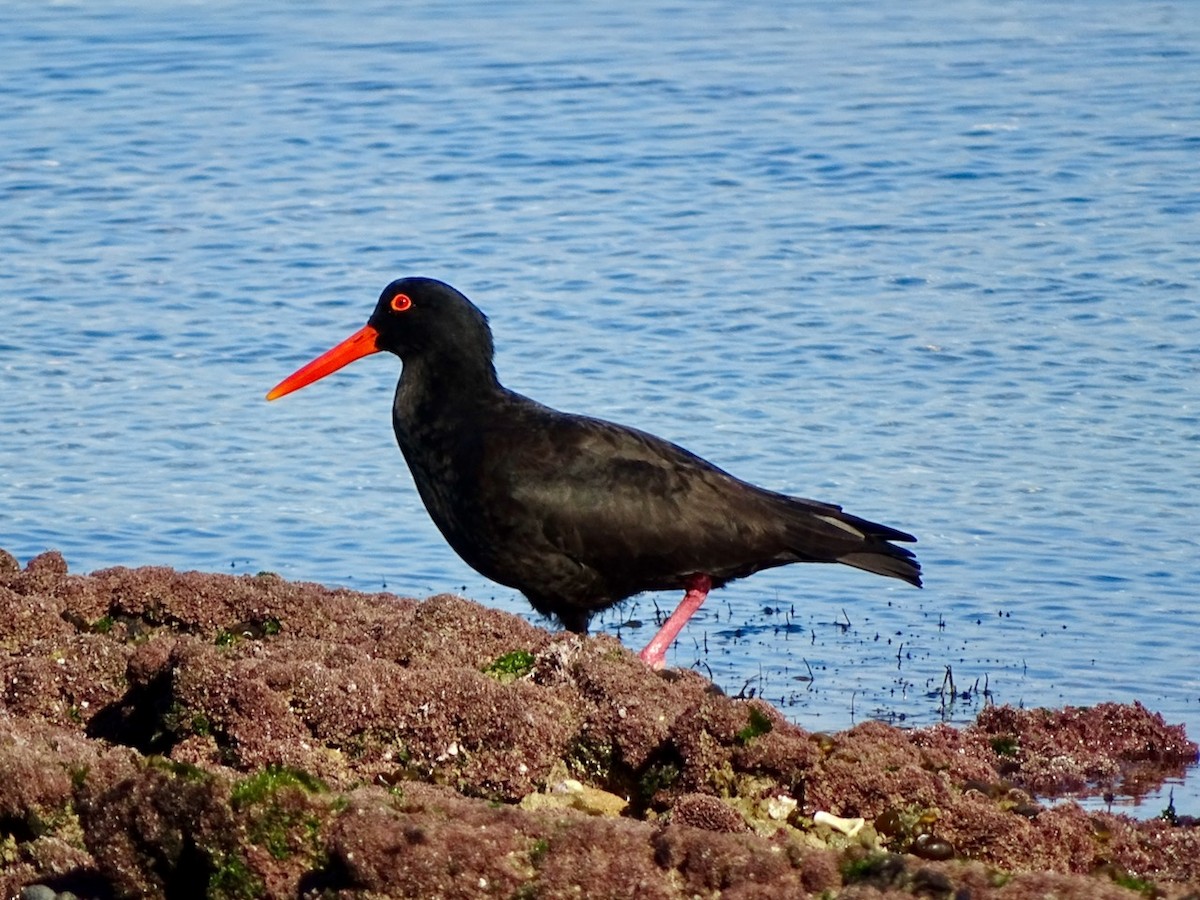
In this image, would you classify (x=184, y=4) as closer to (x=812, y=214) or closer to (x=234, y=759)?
(x=812, y=214)

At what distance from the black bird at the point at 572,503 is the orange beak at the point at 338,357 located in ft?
1.06

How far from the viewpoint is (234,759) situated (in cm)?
586

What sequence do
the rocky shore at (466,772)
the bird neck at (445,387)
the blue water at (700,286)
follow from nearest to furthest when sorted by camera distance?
the rocky shore at (466,772) → the bird neck at (445,387) → the blue water at (700,286)

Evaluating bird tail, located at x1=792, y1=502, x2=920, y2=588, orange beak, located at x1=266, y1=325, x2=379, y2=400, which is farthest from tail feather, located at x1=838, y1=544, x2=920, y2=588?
orange beak, located at x1=266, y1=325, x2=379, y2=400

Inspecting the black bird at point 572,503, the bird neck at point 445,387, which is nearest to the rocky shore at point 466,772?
the black bird at point 572,503

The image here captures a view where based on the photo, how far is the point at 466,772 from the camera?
588 cm

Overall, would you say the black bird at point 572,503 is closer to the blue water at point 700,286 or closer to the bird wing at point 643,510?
the bird wing at point 643,510

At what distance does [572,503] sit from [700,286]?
772 cm

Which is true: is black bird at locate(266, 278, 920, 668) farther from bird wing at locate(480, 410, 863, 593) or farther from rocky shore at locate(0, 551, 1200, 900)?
rocky shore at locate(0, 551, 1200, 900)

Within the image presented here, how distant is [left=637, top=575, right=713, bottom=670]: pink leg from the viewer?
7.50m

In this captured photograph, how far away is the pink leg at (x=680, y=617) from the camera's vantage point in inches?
295

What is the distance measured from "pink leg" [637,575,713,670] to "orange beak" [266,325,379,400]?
5.67 feet

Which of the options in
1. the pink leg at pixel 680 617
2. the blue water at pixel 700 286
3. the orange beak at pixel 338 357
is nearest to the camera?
the pink leg at pixel 680 617

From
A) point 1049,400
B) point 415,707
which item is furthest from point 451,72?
point 415,707
